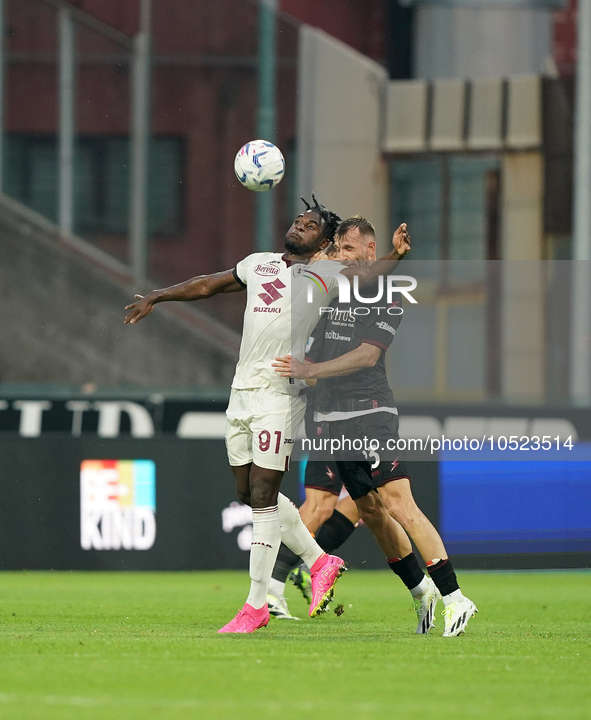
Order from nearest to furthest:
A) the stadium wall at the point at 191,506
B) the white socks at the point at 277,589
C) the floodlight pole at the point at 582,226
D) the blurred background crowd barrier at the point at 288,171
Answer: the white socks at the point at 277,589 < the stadium wall at the point at 191,506 < the floodlight pole at the point at 582,226 < the blurred background crowd barrier at the point at 288,171

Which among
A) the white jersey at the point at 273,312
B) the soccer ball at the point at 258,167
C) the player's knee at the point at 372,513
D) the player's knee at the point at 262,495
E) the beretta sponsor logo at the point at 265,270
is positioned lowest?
the player's knee at the point at 372,513

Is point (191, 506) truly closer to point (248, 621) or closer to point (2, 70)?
point (248, 621)

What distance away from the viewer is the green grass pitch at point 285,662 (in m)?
5.23

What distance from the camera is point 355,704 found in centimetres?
528

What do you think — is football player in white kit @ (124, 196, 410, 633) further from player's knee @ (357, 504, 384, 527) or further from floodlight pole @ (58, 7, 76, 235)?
floodlight pole @ (58, 7, 76, 235)

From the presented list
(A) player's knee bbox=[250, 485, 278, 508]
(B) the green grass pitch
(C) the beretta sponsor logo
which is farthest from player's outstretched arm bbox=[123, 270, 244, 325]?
(B) the green grass pitch

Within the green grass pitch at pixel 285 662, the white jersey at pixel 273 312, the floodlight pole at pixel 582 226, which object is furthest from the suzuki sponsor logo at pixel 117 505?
the floodlight pole at pixel 582 226

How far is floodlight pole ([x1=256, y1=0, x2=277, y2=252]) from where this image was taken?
2006cm

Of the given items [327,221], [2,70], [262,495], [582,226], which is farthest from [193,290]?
[2,70]

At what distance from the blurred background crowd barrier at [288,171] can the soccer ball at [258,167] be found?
27.0 feet

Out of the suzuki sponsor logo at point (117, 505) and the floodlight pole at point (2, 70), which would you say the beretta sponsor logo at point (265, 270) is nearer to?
the suzuki sponsor logo at point (117, 505)

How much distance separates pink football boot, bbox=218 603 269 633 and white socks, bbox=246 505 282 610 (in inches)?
1.2

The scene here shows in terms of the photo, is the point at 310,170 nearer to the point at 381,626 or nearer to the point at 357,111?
the point at 357,111

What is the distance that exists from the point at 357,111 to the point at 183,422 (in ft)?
29.2
